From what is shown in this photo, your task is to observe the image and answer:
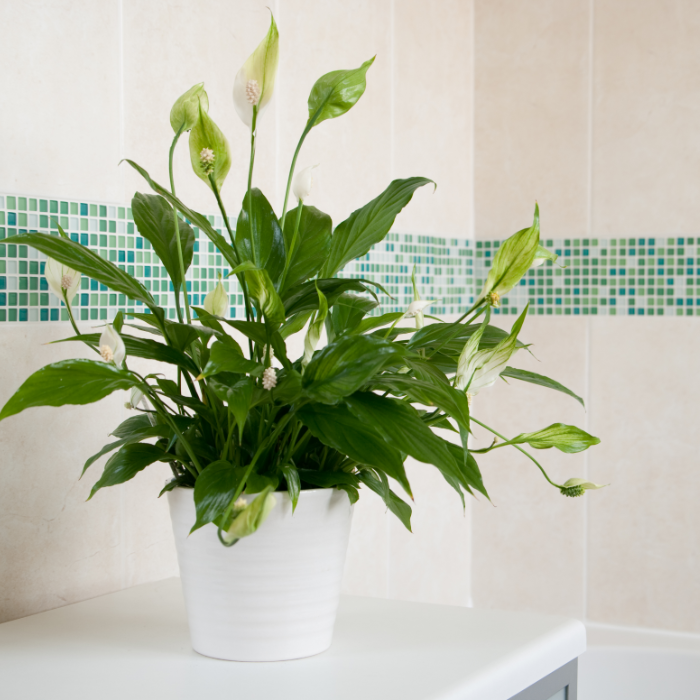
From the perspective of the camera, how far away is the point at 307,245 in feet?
3.49

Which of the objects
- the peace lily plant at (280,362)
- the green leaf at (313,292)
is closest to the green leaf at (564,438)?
the peace lily plant at (280,362)

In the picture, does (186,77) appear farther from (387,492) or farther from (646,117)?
(646,117)

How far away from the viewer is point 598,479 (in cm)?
229

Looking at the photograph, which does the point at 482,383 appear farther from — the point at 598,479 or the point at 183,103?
the point at 598,479

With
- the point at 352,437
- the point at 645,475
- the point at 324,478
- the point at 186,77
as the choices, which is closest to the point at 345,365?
the point at 352,437

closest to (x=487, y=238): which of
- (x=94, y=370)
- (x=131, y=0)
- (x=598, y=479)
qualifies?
(x=598, y=479)

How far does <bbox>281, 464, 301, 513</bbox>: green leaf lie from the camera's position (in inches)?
36.0

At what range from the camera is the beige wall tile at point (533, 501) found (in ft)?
7.57

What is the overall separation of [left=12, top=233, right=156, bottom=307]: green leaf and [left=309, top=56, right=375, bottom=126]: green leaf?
26 centimetres

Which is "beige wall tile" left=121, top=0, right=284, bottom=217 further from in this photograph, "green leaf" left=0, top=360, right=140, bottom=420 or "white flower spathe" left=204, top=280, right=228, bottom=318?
"green leaf" left=0, top=360, right=140, bottom=420

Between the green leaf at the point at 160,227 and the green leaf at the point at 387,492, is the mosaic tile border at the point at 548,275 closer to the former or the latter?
the green leaf at the point at 160,227

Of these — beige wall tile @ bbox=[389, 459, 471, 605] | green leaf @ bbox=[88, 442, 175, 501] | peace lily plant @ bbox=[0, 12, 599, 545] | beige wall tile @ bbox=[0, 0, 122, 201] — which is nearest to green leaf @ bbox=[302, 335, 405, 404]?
peace lily plant @ bbox=[0, 12, 599, 545]

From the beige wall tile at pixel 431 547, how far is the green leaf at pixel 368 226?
1028 mm

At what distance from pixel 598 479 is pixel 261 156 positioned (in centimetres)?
120
